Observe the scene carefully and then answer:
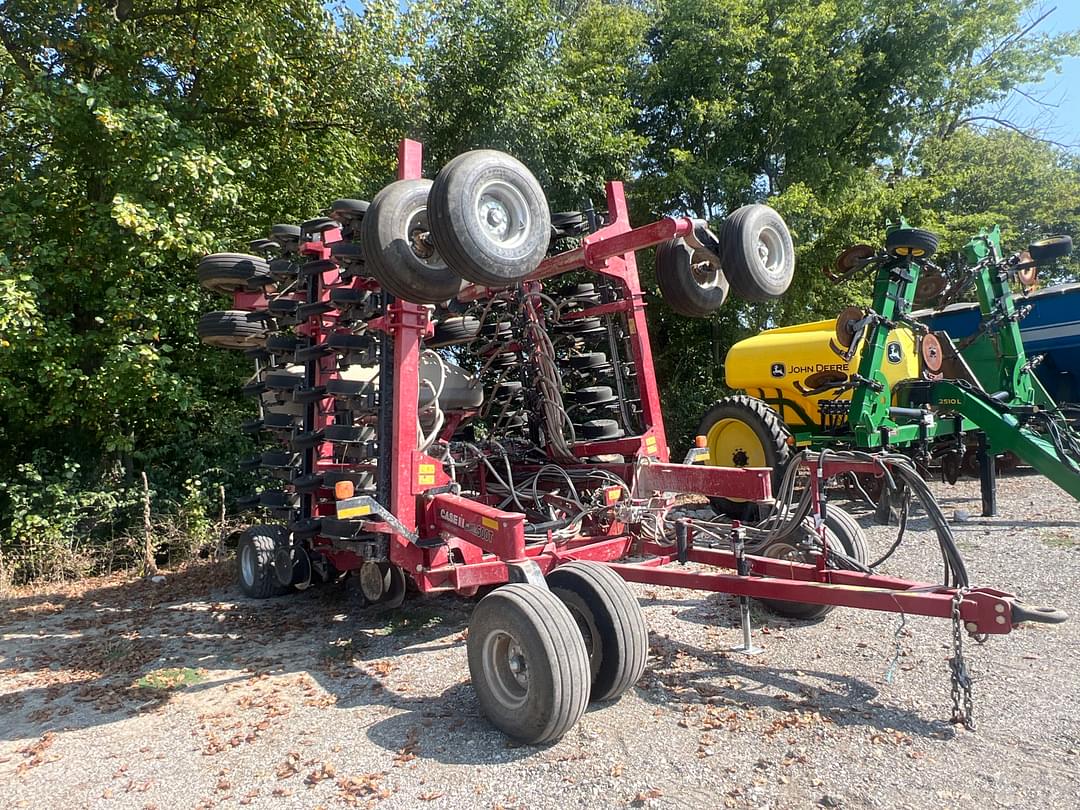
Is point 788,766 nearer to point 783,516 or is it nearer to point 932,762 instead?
point 932,762

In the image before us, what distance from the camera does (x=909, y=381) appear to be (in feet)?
27.1

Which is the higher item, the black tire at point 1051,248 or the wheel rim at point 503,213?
the black tire at point 1051,248

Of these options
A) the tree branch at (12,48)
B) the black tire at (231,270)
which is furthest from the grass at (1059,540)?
the tree branch at (12,48)

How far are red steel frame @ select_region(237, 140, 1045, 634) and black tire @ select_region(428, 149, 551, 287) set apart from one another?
0.84 m

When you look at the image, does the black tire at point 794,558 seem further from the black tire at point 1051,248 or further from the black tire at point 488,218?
the black tire at point 1051,248

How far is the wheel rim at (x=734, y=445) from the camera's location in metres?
8.40

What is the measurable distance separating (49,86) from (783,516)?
875cm

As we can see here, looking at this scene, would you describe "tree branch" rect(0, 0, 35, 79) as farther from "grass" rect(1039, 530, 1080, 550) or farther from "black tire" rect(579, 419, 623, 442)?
"grass" rect(1039, 530, 1080, 550)

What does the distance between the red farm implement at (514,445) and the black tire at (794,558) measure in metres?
0.02

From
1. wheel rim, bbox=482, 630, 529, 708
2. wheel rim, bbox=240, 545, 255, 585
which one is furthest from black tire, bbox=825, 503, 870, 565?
wheel rim, bbox=240, 545, 255, 585

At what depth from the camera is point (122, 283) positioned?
8.68 m

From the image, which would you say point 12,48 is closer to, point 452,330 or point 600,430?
point 452,330

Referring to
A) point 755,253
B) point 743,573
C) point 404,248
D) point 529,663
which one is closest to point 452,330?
point 404,248

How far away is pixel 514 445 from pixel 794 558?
2.85 metres
